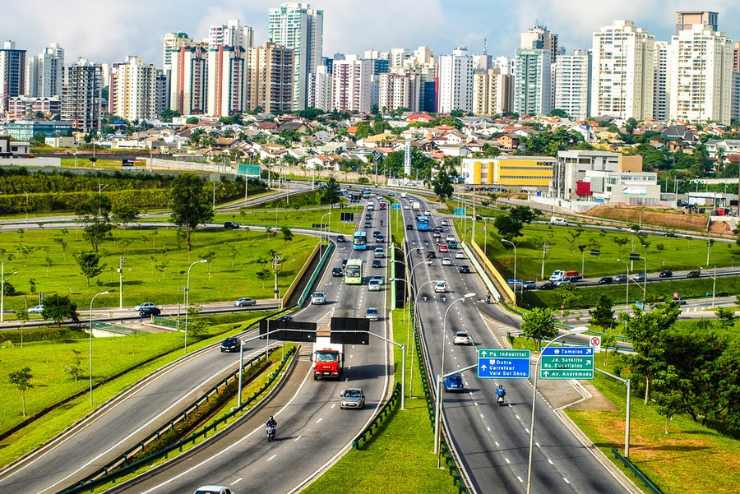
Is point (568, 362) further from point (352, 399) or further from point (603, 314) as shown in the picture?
point (603, 314)

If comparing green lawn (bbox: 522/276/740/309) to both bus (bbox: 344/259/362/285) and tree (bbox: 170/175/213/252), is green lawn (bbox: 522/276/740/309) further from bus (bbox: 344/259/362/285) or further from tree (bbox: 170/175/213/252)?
tree (bbox: 170/175/213/252)

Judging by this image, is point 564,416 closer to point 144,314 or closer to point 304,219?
A: point 144,314

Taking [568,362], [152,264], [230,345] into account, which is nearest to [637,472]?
[568,362]

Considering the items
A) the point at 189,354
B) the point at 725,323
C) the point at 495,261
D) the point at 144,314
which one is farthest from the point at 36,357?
the point at 495,261

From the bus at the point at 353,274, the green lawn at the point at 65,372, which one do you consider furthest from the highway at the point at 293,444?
the bus at the point at 353,274

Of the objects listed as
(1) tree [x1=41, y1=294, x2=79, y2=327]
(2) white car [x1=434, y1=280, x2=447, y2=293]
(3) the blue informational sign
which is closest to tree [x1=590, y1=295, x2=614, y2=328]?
(2) white car [x1=434, y1=280, x2=447, y2=293]

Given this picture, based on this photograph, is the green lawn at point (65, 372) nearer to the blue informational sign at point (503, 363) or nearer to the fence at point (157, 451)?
the fence at point (157, 451)
